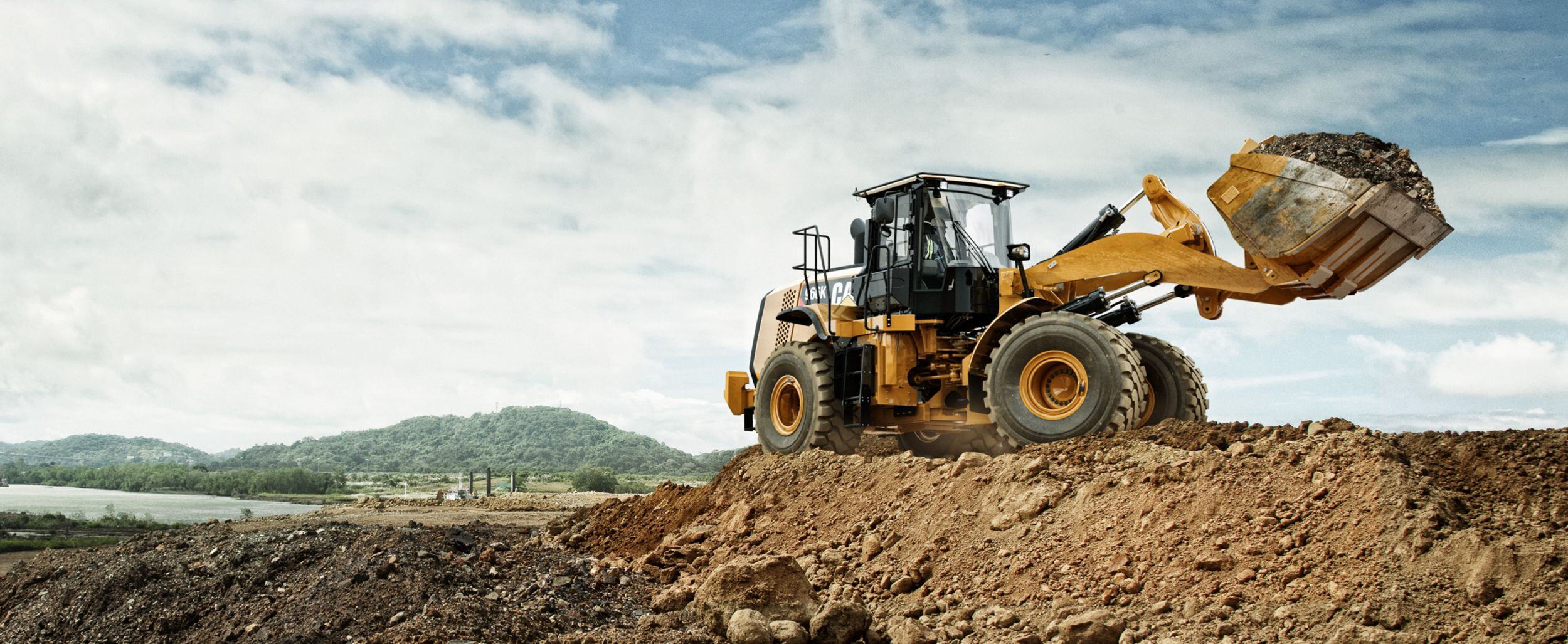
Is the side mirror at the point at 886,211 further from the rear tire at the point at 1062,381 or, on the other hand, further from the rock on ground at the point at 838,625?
the rock on ground at the point at 838,625

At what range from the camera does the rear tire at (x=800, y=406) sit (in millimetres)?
11281

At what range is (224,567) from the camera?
923 cm

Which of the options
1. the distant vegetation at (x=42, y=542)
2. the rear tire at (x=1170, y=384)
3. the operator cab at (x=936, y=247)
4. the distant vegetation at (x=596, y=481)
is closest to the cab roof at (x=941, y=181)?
the operator cab at (x=936, y=247)

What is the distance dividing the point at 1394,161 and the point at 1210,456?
9.55 feet

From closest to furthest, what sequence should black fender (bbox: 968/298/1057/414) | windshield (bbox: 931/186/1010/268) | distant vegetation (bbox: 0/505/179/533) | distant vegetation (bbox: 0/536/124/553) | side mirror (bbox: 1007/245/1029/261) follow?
black fender (bbox: 968/298/1057/414), side mirror (bbox: 1007/245/1029/261), windshield (bbox: 931/186/1010/268), distant vegetation (bbox: 0/536/124/553), distant vegetation (bbox: 0/505/179/533)

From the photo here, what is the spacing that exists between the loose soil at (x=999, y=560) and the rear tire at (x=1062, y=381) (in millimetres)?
391

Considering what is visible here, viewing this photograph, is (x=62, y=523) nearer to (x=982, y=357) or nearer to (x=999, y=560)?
(x=982, y=357)

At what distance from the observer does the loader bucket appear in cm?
793

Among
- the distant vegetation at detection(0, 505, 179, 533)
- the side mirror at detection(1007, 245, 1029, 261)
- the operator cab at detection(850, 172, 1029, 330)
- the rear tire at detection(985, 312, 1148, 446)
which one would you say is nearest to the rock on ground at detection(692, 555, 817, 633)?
the rear tire at detection(985, 312, 1148, 446)

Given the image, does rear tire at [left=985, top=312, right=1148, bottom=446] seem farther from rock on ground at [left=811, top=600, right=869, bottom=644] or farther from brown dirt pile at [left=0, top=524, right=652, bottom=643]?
brown dirt pile at [left=0, top=524, right=652, bottom=643]

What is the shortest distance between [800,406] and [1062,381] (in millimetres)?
3677

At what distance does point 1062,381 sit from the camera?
9227mm

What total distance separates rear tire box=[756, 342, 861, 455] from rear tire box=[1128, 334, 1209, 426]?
3158 millimetres

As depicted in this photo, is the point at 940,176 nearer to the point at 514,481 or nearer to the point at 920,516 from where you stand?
the point at 920,516
